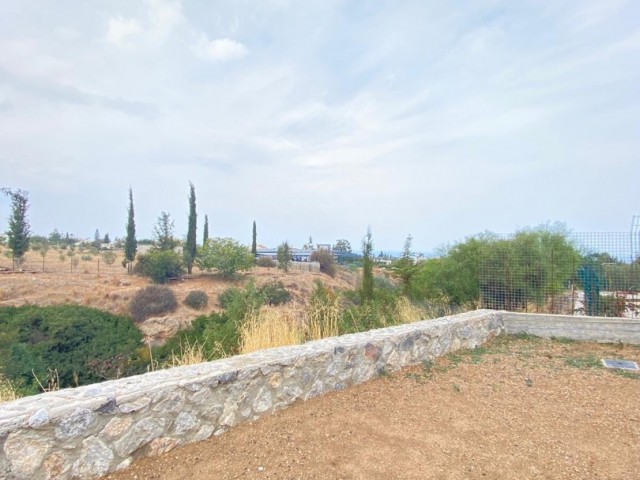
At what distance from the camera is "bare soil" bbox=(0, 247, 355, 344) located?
15.4m

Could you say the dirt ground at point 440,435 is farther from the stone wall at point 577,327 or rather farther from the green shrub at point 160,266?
the green shrub at point 160,266

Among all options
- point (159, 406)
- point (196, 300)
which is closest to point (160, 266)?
point (196, 300)

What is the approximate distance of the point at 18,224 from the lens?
1977 centimetres

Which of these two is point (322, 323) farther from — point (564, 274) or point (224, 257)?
point (224, 257)

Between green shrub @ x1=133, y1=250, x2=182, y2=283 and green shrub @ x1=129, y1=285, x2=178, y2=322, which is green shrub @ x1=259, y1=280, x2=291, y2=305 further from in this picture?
green shrub @ x1=133, y1=250, x2=182, y2=283

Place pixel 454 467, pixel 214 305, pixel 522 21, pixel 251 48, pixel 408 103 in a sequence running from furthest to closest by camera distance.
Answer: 1. pixel 214 305
2. pixel 408 103
3. pixel 251 48
4. pixel 522 21
5. pixel 454 467

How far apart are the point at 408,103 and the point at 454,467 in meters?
8.27

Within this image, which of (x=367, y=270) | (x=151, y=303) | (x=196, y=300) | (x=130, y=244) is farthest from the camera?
(x=130, y=244)

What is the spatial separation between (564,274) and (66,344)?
13275 mm

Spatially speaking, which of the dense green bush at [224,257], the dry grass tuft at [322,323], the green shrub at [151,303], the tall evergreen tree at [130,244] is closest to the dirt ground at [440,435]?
the dry grass tuft at [322,323]

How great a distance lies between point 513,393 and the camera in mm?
3686

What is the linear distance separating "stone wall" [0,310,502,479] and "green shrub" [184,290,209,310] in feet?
47.6

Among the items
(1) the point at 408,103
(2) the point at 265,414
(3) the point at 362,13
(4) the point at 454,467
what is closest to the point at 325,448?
(2) the point at 265,414

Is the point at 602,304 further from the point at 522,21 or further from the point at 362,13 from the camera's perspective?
the point at 362,13
